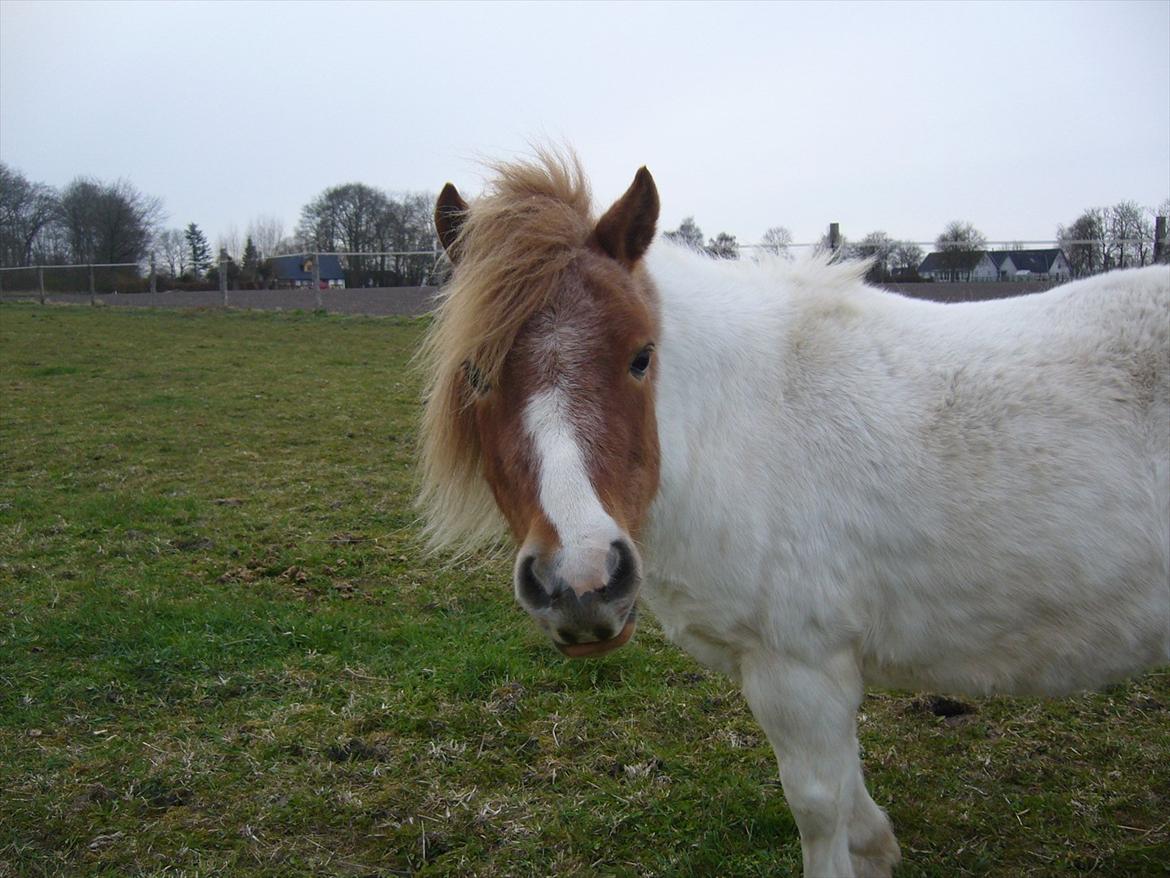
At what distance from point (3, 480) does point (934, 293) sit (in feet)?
45.5

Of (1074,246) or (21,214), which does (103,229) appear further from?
(1074,246)

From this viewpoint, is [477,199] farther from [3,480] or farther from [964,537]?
[3,480]

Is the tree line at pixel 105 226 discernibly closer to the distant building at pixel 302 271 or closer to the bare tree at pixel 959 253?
the distant building at pixel 302 271

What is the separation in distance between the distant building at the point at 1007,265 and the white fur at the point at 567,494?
47.0 ft

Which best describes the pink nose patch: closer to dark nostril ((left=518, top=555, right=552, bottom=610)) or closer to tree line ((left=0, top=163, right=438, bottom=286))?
dark nostril ((left=518, top=555, right=552, bottom=610))

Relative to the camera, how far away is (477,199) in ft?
8.60

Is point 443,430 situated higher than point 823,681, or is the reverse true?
point 443,430

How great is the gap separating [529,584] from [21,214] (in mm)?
54904

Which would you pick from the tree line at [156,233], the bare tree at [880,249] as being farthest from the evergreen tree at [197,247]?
the bare tree at [880,249]

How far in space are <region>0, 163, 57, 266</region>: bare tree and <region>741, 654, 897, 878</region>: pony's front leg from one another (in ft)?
173

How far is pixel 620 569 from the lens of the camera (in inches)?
76.8

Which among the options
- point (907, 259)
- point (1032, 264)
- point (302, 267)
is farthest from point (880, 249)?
point (302, 267)

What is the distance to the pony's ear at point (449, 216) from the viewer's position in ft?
8.85

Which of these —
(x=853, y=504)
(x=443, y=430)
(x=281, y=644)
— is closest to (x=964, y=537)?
(x=853, y=504)
